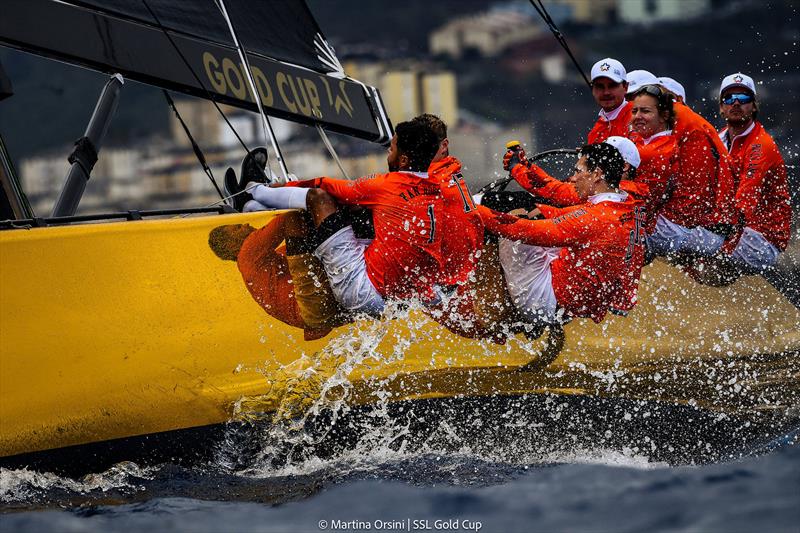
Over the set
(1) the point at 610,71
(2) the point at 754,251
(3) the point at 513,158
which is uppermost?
(1) the point at 610,71

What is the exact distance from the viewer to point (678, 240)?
448 cm

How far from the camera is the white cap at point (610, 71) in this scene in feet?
15.5

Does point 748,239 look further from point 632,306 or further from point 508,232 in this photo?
point 508,232

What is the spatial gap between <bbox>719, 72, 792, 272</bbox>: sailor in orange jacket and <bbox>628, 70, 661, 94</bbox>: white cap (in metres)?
0.28

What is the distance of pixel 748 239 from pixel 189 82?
73.4 inches

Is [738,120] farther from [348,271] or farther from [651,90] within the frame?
[348,271]

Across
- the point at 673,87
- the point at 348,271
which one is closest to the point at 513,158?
the point at 348,271

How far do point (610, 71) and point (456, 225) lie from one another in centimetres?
101

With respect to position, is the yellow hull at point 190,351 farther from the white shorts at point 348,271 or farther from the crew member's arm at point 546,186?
the crew member's arm at point 546,186

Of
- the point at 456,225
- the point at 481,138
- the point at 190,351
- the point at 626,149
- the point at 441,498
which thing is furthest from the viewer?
the point at 481,138

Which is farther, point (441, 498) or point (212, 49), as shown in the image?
point (212, 49)

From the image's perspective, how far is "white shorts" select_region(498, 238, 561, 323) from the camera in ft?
13.8

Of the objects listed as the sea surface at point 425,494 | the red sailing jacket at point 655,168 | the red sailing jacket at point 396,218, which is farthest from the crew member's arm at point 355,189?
the red sailing jacket at point 655,168

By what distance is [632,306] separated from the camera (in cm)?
429
